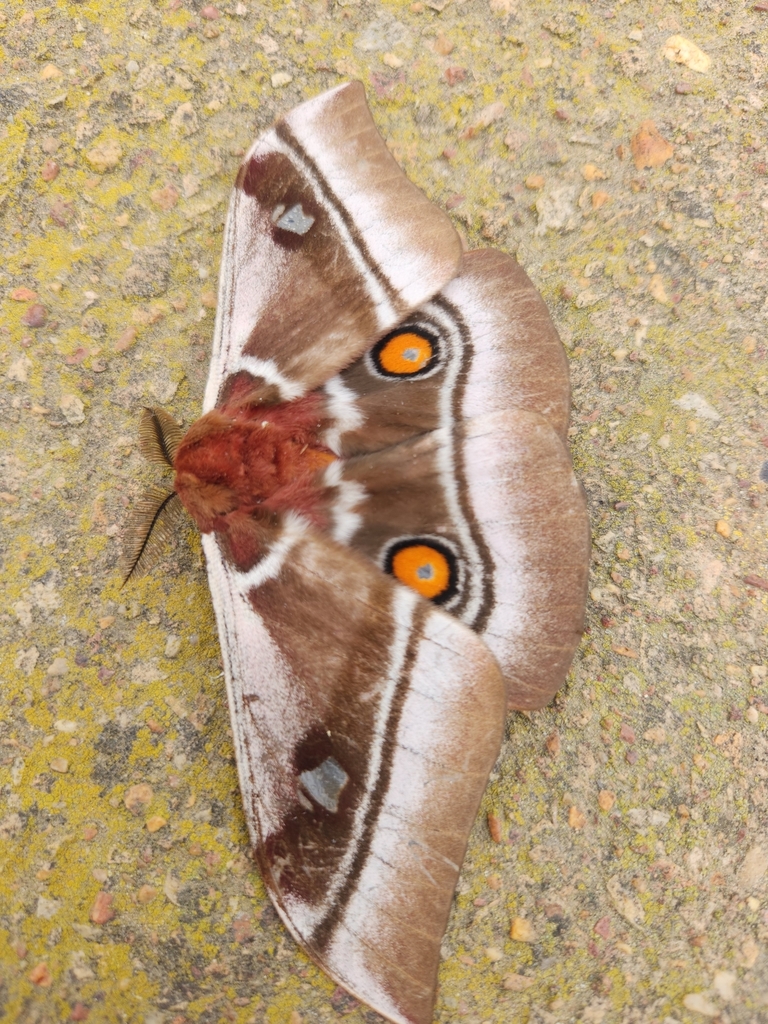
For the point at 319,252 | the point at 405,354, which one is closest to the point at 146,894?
the point at 405,354

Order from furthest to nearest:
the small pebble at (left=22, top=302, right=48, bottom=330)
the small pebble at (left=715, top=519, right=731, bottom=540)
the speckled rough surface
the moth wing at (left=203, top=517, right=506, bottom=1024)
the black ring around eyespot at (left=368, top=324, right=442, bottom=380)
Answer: the small pebble at (left=22, top=302, right=48, bottom=330) → the small pebble at (left=715, top=519, right=731, bottom=540) → the speckled rough surface → the black ring around eyespot at (left=368, top=324, right=442, bottom=380) → the moth wing at (left=203, top=517, right=506, bottom=1024)

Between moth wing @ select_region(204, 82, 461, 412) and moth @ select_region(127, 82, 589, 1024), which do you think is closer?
moth @ select_region(127, 82, 589, 1024)

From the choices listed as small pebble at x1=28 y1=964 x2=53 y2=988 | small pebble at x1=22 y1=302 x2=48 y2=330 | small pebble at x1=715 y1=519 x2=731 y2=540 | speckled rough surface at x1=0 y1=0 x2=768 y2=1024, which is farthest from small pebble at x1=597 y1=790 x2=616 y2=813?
small pebble at x1=22 y1=302 x2=48 y2=330

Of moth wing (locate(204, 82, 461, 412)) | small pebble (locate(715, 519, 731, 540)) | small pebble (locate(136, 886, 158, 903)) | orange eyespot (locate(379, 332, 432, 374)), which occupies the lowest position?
small pebble (locate(715, 519, 731, 540))

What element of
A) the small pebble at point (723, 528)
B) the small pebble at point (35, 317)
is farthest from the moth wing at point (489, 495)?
the small pebble at point (35, 317)

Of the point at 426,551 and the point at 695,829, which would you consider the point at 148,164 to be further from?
the point at 695,829

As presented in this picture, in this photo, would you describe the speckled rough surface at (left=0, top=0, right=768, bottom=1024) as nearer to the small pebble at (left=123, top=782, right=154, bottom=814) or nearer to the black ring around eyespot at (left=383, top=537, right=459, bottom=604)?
the small pebble at (left=123, top=782, right=154, bottom=814)

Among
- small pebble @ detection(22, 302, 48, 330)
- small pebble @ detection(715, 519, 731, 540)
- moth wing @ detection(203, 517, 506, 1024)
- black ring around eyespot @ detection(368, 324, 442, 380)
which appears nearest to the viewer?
moth wing @ detection(203, 517, 506, 1024)

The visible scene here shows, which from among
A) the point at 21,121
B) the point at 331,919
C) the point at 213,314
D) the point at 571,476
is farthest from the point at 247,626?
the point at 21,121

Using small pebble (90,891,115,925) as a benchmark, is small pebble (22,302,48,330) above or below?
above
